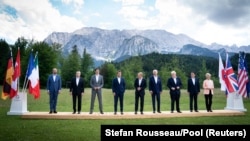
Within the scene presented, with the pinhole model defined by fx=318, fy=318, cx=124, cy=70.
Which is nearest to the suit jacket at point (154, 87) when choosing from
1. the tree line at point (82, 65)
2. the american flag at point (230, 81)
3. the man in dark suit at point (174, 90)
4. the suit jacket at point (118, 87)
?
the man in dark suit at point (174, 90)

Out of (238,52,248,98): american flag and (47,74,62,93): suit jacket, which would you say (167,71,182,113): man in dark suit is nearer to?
(238,52,248,98): american flag

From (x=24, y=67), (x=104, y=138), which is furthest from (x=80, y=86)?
(x=24, y=67)

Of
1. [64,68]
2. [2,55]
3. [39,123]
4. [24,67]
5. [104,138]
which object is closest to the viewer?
[104,138]

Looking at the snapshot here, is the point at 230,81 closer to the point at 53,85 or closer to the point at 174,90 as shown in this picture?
the point at 174,90

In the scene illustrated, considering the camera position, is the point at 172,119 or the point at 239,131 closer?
the point at 239,131

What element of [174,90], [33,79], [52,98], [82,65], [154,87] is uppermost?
[82,65]

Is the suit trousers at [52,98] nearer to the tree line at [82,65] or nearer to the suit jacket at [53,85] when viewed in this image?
the suit jacket at [53,85]

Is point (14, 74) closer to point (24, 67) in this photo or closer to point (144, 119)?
point (144, 119)

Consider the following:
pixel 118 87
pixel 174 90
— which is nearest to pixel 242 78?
pixel 174 90

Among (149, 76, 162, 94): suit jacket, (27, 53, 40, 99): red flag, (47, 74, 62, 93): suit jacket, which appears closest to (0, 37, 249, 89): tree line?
(27, 53, 40, 99): red flag

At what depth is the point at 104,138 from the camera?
795 cm

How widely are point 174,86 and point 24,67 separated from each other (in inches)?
1976

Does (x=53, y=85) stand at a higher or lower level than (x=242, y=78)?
lower

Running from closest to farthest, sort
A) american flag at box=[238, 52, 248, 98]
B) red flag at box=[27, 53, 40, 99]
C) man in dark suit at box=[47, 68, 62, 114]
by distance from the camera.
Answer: man in dark suit at box=[47, 68, 62, 114], red flag at box=[27, 53, 40, 99], american flag at box=[238, 52, 248, 98]
